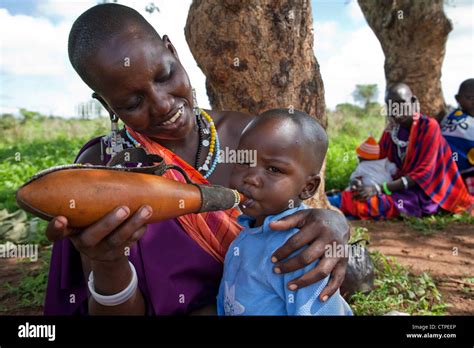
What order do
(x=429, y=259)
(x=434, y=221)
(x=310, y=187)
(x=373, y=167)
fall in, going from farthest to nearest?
(x=373, y=167) < (x=434, y=221) < (x=429, y=259) < (x=310, y=187)

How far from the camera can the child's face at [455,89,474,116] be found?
540 cm

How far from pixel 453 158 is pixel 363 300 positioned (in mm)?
3120

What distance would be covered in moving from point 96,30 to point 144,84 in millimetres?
243

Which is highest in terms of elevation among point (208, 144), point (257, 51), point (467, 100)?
point (257, 51)

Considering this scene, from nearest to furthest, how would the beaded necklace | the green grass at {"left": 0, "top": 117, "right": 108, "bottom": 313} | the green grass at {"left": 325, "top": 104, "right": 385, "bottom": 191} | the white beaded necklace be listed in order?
the beaded necklace → the green grass at {"left": 0, "top": 117, "right": 108, "bottom": 313} → the white beaded necklace → the green grass at {"left": 325, "top": 104, "right": 385, "bottom": 191}

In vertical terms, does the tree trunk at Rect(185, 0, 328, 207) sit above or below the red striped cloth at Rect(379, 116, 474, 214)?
above

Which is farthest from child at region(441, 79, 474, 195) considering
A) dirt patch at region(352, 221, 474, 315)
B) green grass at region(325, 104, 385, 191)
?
green grass at region(325, 104, 385, 191)

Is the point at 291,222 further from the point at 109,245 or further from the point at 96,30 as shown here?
the point at 96,30

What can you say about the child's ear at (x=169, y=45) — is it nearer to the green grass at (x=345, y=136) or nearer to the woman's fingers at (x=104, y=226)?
the woman's fingers at (x=104, y=226)

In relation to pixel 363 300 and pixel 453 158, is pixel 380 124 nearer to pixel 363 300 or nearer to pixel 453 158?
pixel 453 158

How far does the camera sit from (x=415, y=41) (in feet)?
18.5

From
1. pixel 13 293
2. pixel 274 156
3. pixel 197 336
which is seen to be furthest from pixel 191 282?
pixel 13 293

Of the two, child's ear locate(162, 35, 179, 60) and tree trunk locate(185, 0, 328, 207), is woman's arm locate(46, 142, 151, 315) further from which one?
tree trunk locate(185, 0, 328, 207)

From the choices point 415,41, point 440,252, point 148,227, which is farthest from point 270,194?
point 415,41
